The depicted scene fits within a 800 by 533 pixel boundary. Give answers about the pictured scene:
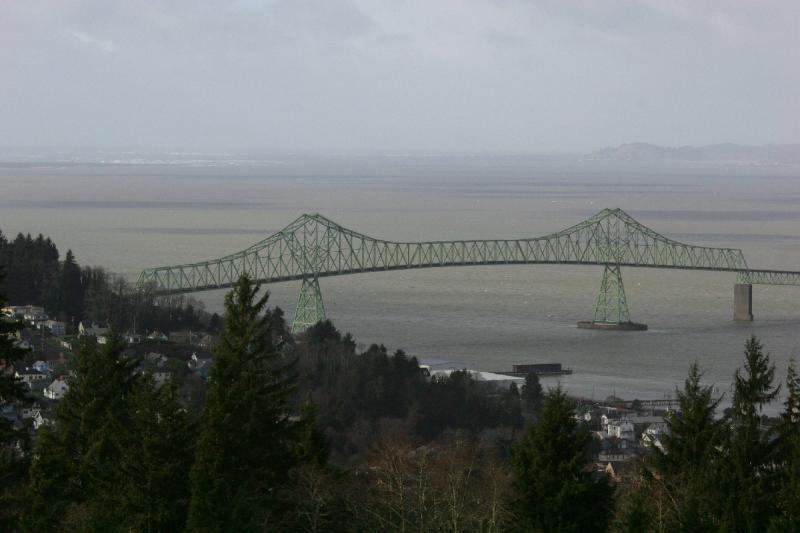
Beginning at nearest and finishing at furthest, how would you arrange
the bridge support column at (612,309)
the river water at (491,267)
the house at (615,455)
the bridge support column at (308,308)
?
1. the house at (615,455)
2. the river water at (491,267)
3. the bridge support column at (308,308)
4. the bridge support column at (612,309)

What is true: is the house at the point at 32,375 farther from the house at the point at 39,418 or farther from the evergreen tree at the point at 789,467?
the evergreen tree at the point at 789,467

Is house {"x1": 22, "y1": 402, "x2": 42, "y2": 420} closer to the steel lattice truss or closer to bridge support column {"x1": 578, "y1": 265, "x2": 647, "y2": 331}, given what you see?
the steel lattice truss

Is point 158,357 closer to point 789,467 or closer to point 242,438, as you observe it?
point 242,438

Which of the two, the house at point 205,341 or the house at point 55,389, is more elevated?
the house at point 55,389

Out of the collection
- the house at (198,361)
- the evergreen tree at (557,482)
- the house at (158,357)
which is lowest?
the house at (198,361)

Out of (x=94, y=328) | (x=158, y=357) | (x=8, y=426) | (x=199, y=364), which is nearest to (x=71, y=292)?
(x=94, y=328)

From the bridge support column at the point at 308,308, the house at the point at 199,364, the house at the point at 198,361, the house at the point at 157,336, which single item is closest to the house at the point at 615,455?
the house at the point at 199,364

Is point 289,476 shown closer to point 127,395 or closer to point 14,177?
point 127,395
